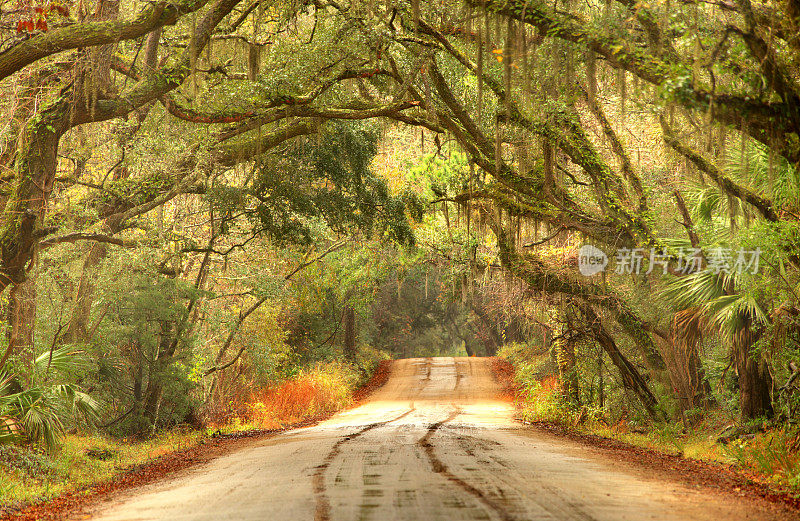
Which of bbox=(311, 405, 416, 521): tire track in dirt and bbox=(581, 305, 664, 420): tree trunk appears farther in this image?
bbox=(581, 305, 664, 420): tree trunk

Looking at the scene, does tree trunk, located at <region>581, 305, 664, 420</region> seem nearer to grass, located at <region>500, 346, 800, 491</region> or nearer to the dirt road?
grass, located at <region>500, 346, 800, 491</region>

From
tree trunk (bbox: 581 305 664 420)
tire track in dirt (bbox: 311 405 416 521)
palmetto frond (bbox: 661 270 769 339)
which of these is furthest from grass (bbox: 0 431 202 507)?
palmetto frond (bbox: 661 270 769 339)

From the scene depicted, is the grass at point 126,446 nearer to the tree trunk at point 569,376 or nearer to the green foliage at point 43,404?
the green foliage at point 43,404

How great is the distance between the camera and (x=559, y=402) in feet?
54.1

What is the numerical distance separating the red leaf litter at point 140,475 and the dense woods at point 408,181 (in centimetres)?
125

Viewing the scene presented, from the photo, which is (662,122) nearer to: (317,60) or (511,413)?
(317,60)

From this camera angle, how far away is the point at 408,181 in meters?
19.7

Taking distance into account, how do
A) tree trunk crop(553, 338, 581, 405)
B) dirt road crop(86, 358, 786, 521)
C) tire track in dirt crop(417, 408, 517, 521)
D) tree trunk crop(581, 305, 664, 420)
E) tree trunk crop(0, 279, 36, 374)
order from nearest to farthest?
tire track in dirt crop(417, 408, 517, 521) < dirt road crop(86, 358, 786, 521) < tree trunk crop(0, 279, 36, 374) < tree trunk crop(581, 305, 664, 420) < tree trunk crop(553, 338, 581, 405)

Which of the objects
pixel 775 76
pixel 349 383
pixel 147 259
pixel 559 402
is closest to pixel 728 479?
pixel 775 76

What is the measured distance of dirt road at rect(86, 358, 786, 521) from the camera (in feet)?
19.3

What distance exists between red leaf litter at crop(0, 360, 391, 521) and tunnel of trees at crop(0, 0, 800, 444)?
4.43 feet

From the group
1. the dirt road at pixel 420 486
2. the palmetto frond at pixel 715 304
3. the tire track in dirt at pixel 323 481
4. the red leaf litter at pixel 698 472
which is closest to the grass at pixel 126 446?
the dirt road at pixel 420 486

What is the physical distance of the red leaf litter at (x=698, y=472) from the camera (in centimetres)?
705

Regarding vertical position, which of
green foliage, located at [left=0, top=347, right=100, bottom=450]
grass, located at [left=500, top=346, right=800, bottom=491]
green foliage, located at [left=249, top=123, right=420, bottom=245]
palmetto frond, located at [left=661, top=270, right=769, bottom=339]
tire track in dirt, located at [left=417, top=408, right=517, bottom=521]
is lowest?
grass, located at [left=500, top=346, right=800, bottom=491]
